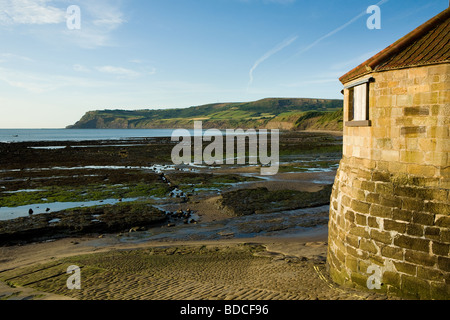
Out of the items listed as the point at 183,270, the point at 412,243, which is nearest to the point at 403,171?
the point at 412,243

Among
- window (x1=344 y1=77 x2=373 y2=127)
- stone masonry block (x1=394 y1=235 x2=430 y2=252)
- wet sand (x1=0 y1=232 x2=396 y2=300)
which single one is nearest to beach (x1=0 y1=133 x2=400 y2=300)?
wet sand (x1=0 y1=232 x2=396 y2=300)

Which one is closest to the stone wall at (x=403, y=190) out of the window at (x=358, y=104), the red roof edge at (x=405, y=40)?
the window at (x=358, y=104)

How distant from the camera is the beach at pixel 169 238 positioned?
33.0ft

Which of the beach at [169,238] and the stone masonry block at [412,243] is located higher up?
the stone masonry block at [412,243]

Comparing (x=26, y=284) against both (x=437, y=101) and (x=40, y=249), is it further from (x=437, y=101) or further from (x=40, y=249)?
(x=437, y=101)

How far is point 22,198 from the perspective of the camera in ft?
81.6

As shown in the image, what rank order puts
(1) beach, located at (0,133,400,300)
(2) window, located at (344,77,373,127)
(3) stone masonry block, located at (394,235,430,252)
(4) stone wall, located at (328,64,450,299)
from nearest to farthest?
(4) stone wall, located at (328,64,450,299)
(3) stone masonry block, located at (394,235,430,252)
(2) window, located at (344,77,373,127)
(1) beach, located at (0,133,400,300)

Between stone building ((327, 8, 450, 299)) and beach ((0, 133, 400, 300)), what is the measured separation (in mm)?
969

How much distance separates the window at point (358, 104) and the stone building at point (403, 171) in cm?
3

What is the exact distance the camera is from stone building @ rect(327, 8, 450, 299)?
280 inches

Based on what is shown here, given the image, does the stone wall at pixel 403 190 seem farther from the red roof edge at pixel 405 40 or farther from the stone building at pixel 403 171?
the red roof edge at pixel 405 40

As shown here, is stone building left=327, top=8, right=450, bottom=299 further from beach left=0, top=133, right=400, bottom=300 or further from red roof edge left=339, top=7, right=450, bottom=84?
beach left=0, top=133, right=400, bottom=300

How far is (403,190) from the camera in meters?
7.59
